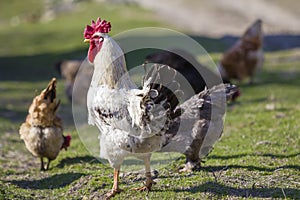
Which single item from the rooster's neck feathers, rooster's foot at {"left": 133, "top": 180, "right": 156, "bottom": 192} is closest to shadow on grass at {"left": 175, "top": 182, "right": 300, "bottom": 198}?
rooster's foot at {"left": 133, "top": 180, "right": 156, "bottom": 192}

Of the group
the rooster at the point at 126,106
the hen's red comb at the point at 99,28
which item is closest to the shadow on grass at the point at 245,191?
the rooster at the point at 126,106

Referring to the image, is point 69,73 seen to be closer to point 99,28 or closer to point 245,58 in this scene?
point 245,58

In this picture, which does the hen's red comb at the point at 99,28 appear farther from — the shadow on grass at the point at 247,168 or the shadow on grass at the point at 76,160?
the shadow on grass at the point at 76,160

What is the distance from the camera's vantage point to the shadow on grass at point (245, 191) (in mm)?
6805

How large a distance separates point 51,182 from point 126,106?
9.46 feet

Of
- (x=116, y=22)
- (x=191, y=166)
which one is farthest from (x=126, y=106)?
(x=116, y=22)

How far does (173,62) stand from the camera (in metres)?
12.7

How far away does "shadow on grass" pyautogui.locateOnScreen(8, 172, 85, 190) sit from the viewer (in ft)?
28.4

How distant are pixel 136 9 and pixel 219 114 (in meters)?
31.2

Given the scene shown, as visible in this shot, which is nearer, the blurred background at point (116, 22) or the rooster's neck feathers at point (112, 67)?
the rooster's neck feathers at point (112, 67)

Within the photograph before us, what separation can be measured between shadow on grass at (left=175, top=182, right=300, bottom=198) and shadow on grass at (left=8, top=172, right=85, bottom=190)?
2281 millimetres

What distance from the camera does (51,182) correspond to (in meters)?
8.86

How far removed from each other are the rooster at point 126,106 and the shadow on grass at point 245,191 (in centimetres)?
81

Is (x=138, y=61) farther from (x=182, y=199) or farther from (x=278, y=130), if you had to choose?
(x=182, y=199)
